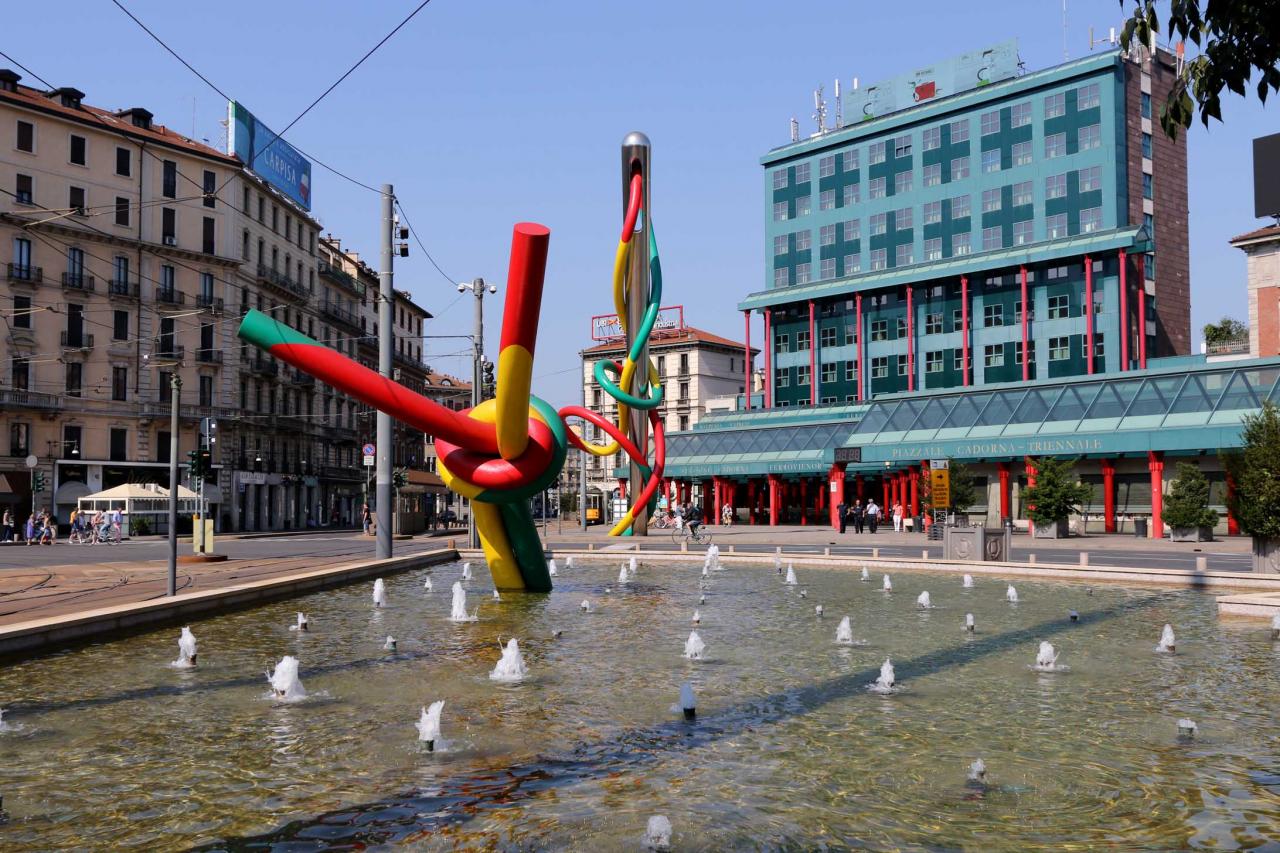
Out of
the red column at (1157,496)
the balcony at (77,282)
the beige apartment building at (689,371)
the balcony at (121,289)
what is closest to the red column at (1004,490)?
the red column at (1157,496)

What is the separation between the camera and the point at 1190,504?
39.7m

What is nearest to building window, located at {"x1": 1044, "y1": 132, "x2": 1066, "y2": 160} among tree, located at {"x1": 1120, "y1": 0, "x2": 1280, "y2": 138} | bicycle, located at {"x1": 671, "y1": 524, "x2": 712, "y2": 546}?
bicycle, located at {"x1": 671, "y1": 524, "x2": 712, "y2": 546}

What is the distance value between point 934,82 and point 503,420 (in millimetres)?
65913

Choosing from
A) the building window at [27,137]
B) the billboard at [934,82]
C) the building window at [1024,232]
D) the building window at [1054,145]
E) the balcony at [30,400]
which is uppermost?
the billboard at [934,82]

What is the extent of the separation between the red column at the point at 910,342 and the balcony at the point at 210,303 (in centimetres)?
4339

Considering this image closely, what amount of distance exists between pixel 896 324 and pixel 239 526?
147ft

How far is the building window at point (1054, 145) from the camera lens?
65.7 metres

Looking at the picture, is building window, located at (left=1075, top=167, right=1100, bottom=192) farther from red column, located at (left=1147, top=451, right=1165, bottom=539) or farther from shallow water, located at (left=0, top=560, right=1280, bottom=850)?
shallow water, located at (left=0, top=560, right=1280, bottom=850)

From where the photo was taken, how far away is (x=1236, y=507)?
2211 centimetres

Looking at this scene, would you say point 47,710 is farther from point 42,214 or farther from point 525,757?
point 42,214

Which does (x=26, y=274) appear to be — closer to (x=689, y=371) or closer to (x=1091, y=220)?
(x=1091, y=220)

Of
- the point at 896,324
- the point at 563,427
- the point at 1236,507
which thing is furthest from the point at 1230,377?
the point at 563,427

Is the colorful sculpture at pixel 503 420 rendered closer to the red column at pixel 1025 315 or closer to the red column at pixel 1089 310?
the red column at pixel 1025 315

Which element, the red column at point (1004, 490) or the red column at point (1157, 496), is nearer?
the red column at point (1157, 496)
